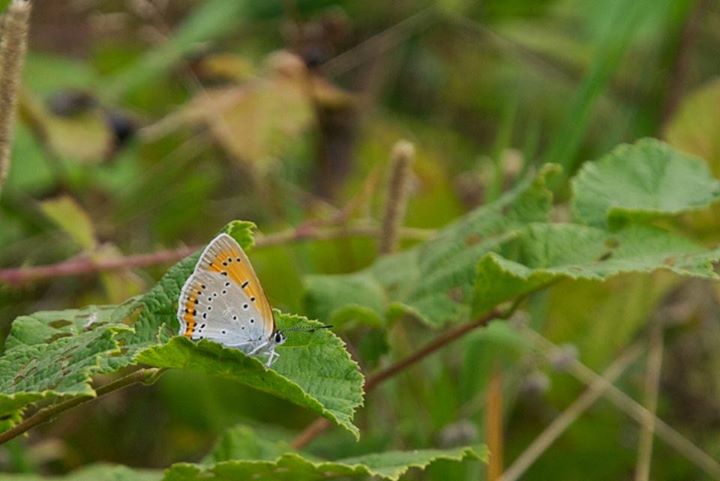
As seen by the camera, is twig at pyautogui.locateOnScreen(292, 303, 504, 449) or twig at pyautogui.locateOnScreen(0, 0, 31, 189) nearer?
twig at pyautogui.locateOnScreen(0, 0, 31, 189)

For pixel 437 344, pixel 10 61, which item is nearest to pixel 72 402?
pixel 10 61

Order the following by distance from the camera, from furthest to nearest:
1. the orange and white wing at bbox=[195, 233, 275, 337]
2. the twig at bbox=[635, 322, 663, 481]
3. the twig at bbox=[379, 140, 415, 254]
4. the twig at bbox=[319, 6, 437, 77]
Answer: the twig at bbox=[319, 6, 437, 77] → the twig at bbox=[635, 322, 663, 481] → the twig at bbox=[379, 140, 415, 254] → the orange and white wing at bbox=[195, 233, 275, 337]

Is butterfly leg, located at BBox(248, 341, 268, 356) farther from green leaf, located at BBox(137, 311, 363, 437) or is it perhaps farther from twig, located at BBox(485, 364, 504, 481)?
twig, located at BBox(485, 364, 504, 481)

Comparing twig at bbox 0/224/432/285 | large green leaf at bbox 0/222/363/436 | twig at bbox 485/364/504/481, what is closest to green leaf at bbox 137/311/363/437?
large green leaf at bbox 0/222/363/436

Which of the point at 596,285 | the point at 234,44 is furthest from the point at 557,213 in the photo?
the point at 234,44

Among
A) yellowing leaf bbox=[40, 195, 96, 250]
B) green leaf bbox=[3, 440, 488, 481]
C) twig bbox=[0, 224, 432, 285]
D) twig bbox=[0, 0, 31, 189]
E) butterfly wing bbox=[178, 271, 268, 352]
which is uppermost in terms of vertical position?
twig bbox=[0, 0, 31, 189]

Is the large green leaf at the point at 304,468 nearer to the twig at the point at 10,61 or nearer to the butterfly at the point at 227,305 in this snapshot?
the butterfly at the point at 227,305
